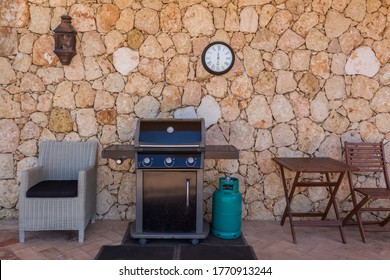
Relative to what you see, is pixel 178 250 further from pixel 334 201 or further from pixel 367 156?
pixel 367 156

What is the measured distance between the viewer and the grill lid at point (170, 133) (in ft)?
11.6

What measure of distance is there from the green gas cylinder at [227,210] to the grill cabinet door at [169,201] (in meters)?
0.34

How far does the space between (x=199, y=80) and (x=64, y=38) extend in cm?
166

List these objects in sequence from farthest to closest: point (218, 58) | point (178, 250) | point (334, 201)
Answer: point (218, 58) < point (334, 201) < point (178, 250)

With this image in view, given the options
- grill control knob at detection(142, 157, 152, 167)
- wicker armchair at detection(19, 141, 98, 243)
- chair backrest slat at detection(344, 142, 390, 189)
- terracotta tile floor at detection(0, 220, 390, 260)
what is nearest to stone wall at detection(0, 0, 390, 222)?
chair backrest slat at detection(344, 142, 390, 189)

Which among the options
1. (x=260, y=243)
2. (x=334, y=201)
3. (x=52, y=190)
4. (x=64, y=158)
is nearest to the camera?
(x=52, y=190)

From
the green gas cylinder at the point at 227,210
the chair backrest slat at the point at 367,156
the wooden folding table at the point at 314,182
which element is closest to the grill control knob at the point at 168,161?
the green gas cylinder at the point at 227,210

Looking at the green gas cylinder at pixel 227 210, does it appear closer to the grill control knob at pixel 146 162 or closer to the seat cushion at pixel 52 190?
the grill control knob at pixel 146 162

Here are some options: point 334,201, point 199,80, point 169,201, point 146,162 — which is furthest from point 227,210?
point 199,80

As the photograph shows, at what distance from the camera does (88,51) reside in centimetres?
432

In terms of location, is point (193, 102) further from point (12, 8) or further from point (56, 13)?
point (12, 8)

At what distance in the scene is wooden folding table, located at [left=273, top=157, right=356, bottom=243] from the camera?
3.67m

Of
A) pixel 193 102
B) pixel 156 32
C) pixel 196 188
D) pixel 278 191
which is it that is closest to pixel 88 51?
pixel 156 32

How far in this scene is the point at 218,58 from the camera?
4336 millimetres
